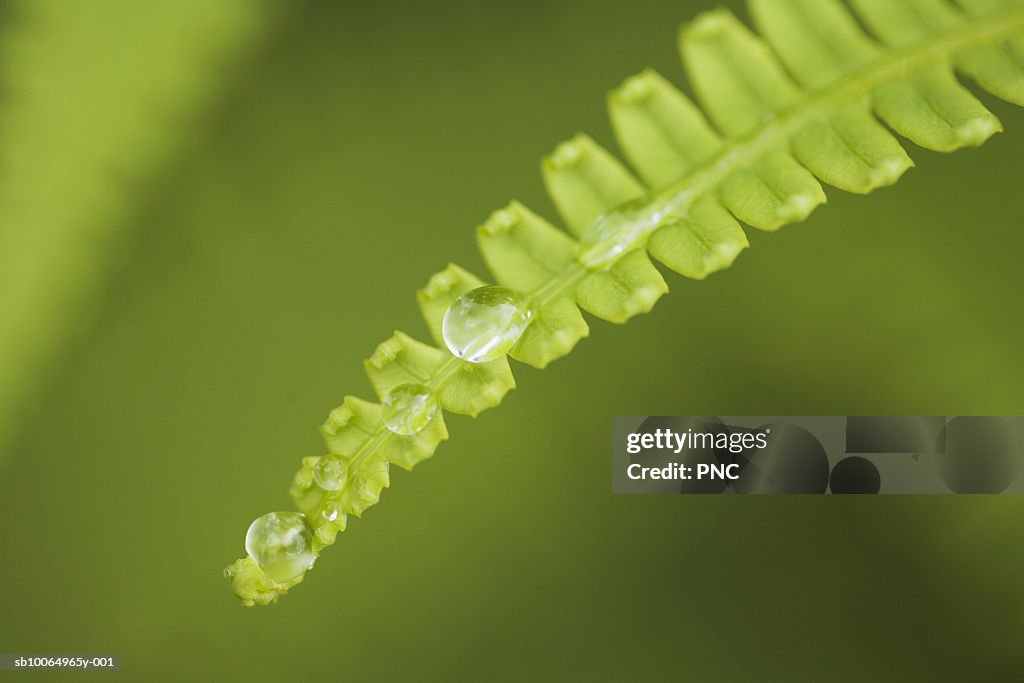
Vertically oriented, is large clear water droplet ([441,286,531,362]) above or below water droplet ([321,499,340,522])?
above

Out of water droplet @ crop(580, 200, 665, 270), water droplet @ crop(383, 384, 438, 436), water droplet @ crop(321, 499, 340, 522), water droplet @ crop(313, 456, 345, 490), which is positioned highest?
water droplet @ crop(580, 200, 665, 270)

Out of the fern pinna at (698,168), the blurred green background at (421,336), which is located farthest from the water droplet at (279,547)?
the blurred green background at (421,336)

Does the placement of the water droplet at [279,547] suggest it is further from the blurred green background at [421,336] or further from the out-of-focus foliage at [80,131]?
the out-of-focus foliage at [80,131]

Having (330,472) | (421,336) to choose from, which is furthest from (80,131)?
(330,472)

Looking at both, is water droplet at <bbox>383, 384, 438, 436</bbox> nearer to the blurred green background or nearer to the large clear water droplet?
the large clear water droplet

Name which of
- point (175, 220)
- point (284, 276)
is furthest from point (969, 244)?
point (175, 220)

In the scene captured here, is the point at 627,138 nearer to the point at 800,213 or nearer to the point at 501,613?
the point at 800,213

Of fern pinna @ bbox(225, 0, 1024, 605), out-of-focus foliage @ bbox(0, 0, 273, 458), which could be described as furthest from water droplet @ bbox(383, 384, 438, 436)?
out-of-focus foliage @ bbox(0, 0, 273, 458)

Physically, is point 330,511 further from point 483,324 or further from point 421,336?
point 421,336
